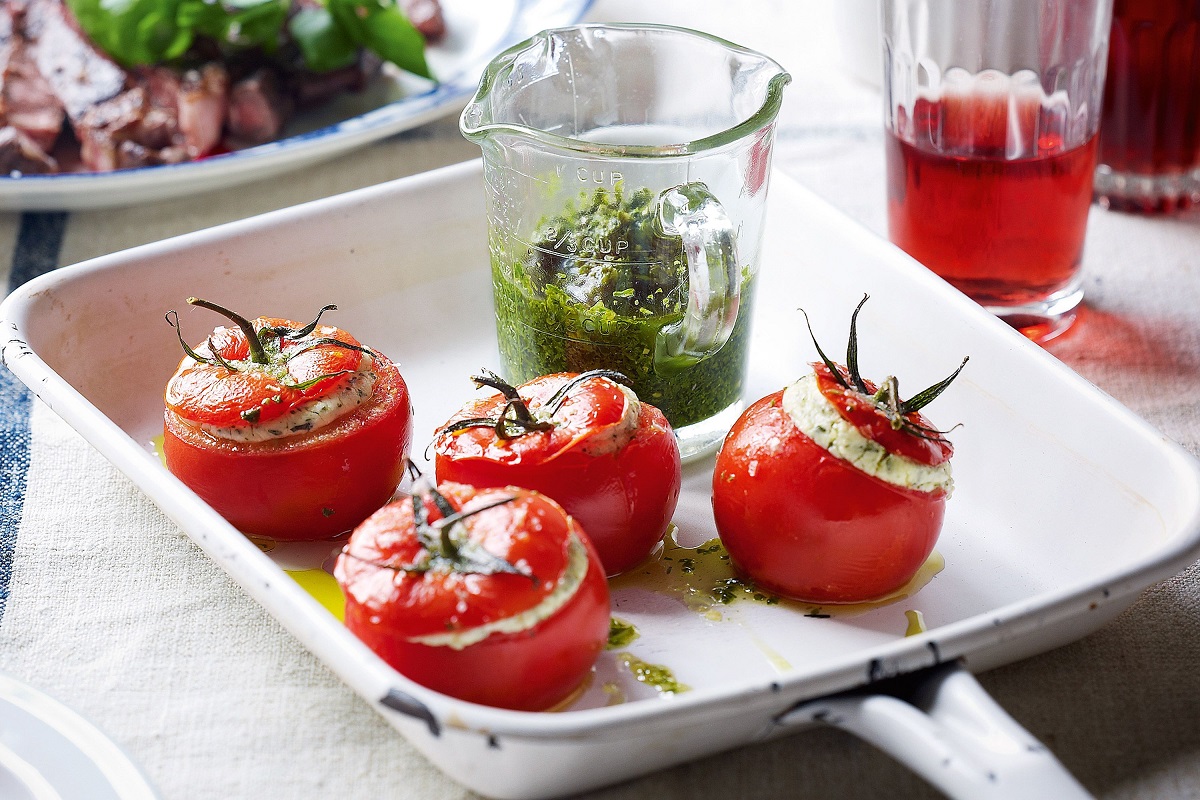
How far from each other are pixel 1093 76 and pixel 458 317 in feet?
2.97

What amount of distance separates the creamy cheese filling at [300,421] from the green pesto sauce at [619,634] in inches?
13.9

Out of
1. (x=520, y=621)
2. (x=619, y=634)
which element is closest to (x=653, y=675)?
→ (x=619, y=634)

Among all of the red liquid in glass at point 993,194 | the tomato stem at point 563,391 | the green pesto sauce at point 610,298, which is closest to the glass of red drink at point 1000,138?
the red liquid in glass at point 993,194

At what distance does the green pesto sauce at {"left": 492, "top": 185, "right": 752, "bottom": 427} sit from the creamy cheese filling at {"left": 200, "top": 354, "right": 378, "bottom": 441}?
25cm

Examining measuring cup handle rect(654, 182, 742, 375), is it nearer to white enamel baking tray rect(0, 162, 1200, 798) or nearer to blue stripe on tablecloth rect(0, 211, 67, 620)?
white enamel baking tray rect(0, 162, 1200, 798)

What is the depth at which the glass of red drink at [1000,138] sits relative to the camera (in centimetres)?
164

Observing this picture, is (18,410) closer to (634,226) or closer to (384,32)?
(634,226)

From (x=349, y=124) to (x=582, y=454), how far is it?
109 cm

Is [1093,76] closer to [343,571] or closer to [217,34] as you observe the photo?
[343,571]

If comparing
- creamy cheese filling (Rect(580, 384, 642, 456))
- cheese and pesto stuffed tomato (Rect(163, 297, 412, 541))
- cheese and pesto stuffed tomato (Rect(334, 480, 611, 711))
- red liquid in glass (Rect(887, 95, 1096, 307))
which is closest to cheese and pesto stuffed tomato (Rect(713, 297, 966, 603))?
creamy cheese filling (Rect(580, 384, 642, 456))

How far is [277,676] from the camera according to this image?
1205 mm

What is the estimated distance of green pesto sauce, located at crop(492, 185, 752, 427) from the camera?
139 cm

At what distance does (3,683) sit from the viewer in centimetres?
120

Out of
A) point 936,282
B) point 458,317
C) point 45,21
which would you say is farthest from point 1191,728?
point 45,21
